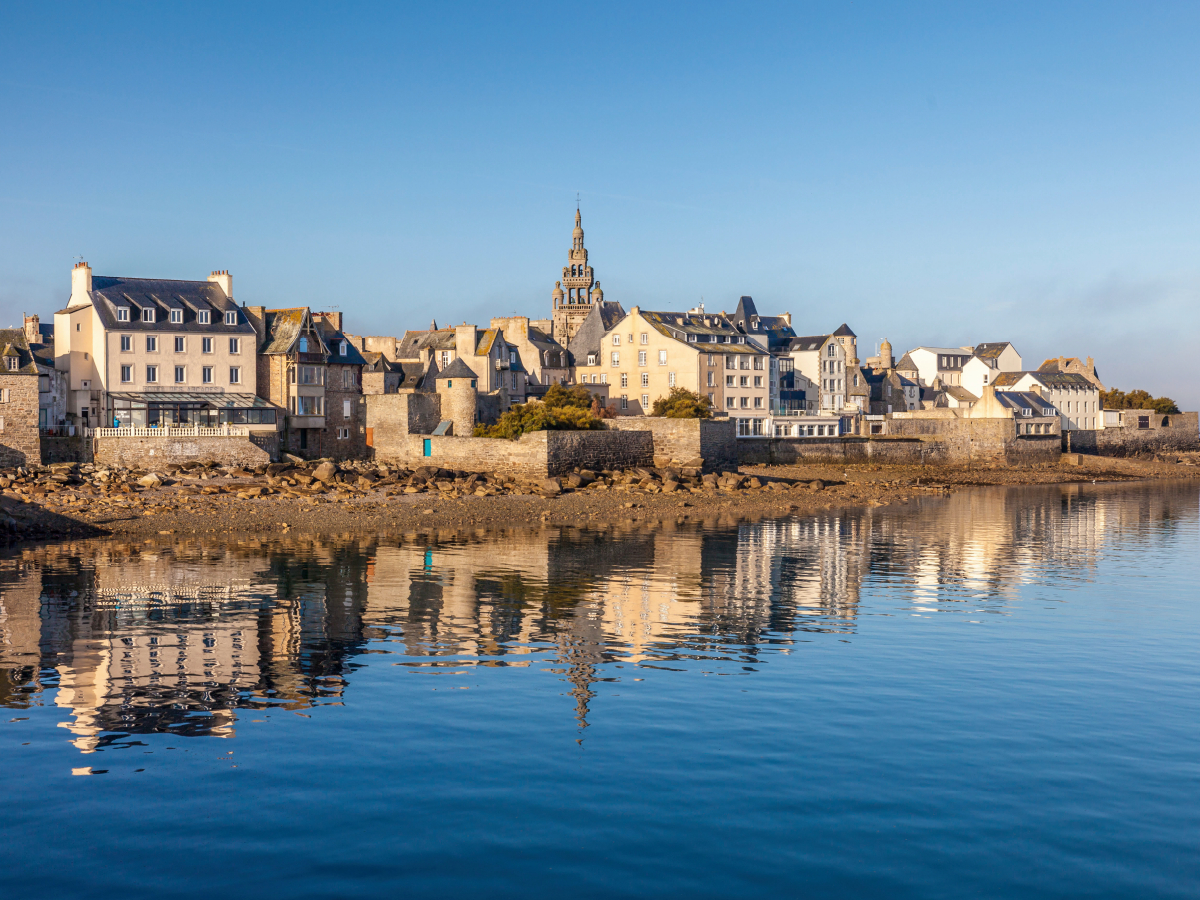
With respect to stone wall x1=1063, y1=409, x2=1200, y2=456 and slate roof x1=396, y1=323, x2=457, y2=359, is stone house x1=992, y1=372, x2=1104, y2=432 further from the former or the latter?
slate roof x1=396, y1=323, x2=457, y2=359

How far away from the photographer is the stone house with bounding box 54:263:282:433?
56719 millimetres

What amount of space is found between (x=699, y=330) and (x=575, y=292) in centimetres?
4668

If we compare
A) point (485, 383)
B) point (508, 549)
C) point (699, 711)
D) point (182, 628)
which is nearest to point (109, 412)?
point (485, 383)

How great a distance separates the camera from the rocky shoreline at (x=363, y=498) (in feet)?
128

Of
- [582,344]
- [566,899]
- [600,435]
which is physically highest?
[582,344]

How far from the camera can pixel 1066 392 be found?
110125 millimetres

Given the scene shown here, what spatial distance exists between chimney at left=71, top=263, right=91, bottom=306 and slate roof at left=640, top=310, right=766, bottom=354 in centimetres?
4190

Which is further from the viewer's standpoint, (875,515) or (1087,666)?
(875,515)

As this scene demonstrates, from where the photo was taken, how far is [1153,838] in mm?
10859

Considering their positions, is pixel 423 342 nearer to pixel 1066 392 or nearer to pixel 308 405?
pixel 308 405

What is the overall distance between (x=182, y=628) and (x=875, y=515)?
34.5 m

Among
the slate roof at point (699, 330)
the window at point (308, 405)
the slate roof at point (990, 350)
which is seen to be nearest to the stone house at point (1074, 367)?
the slate roof at point (990, 350)

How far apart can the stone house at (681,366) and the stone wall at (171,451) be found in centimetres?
3797

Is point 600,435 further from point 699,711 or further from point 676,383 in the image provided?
point 699,711
